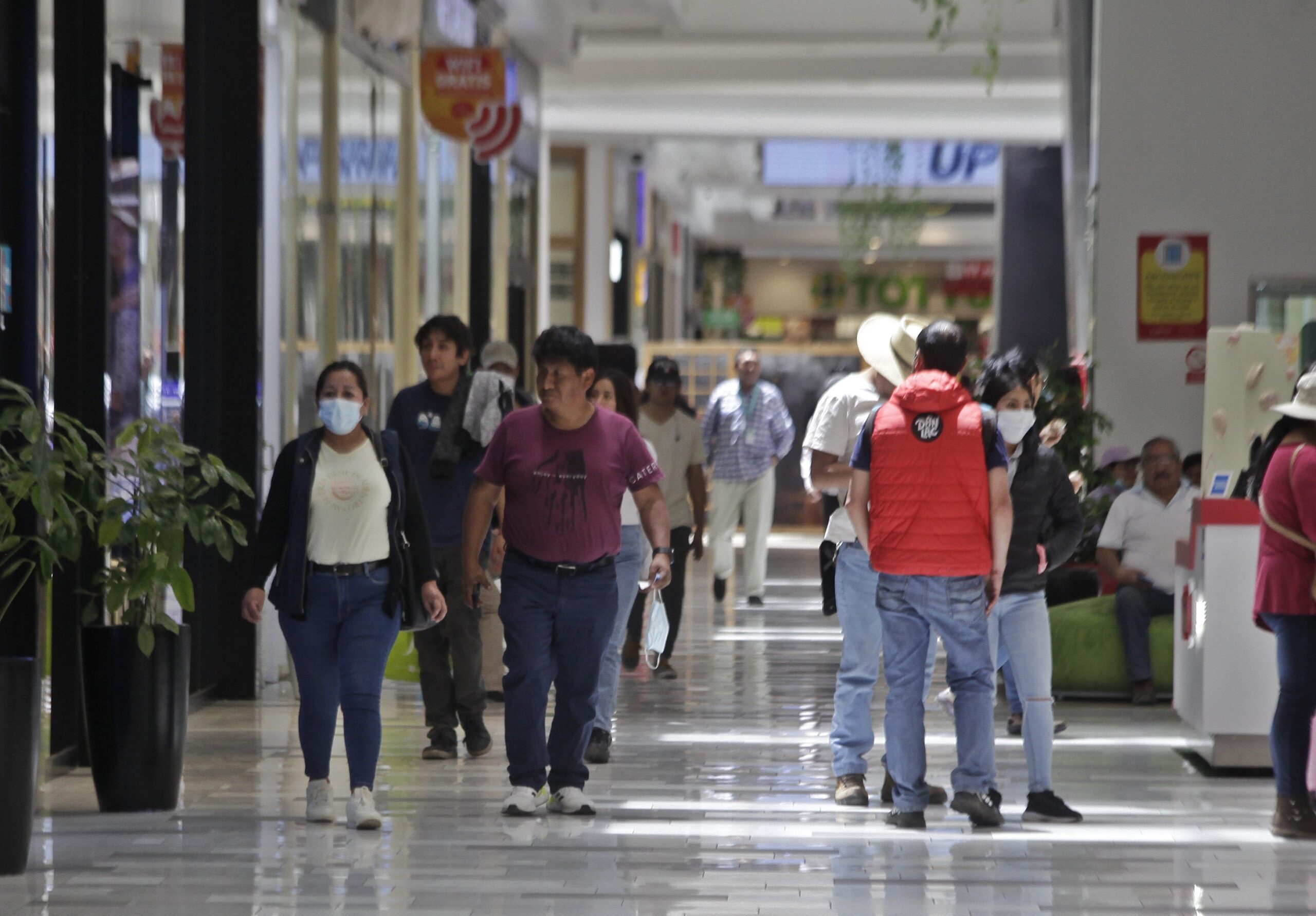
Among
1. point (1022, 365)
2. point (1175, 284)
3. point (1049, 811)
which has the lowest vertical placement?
point (1049, 811)

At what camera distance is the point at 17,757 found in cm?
448

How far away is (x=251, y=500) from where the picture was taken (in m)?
7.80

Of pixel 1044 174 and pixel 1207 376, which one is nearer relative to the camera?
pixel 1207 376

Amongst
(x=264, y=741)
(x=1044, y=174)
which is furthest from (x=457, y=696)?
(x=1044, y=174)

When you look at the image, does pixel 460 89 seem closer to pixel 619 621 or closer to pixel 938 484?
pixel 619 621

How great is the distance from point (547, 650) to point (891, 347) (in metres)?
1.38

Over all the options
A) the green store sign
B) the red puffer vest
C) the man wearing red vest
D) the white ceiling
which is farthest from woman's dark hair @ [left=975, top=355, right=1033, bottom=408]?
the green store sign

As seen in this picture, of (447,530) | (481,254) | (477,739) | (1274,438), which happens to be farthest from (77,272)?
(481,254)

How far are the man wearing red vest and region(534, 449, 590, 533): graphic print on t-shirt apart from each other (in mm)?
772

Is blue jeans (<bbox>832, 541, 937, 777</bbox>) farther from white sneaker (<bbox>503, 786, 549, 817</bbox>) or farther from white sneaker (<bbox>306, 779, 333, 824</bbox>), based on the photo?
white sneaker (<bbox>306, 779, 333, 824</bbox>)

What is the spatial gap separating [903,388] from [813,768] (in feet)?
5.80

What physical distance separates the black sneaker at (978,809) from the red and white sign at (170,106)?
14.1 ft

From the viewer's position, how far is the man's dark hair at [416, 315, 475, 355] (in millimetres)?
6324

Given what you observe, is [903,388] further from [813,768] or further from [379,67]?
[379,67]
